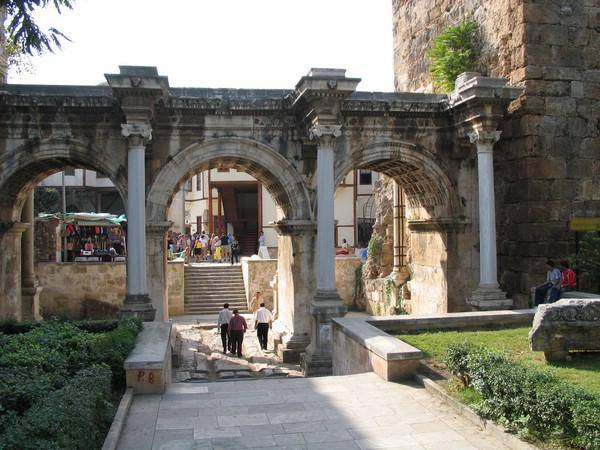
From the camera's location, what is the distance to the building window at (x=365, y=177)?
35844 mm

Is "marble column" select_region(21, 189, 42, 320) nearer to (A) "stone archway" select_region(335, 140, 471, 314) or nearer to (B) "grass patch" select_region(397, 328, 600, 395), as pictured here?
(A) "stone archway" select_region(335, 140, 471, 314)

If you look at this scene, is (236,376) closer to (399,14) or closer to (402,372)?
(402,372)

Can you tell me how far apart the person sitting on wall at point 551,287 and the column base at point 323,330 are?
3.94m

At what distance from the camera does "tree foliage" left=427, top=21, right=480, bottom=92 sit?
Result: 49.4 feet

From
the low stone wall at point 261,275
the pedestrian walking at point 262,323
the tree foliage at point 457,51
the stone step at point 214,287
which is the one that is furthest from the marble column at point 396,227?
the stone step at point 214,287

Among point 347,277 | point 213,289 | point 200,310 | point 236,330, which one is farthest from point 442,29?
point 213,289

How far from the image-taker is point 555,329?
24.1 feet

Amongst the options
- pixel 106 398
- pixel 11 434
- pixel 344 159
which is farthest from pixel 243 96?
pixel 11 434

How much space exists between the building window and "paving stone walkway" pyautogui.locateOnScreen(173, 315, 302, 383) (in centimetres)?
1897

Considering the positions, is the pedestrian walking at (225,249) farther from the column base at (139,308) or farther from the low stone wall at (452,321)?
the low stone wall at (452,321)

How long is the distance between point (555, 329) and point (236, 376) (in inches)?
288

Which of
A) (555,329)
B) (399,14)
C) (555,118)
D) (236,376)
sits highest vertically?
(399,14)

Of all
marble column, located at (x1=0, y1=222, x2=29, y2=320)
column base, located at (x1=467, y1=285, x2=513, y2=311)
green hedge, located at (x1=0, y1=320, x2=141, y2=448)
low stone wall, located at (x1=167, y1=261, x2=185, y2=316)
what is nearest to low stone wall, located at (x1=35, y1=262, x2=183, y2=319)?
low stone wall, located at (x1=167, y1=261, x2=185, y2=316)

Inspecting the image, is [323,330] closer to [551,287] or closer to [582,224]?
[551,287]
